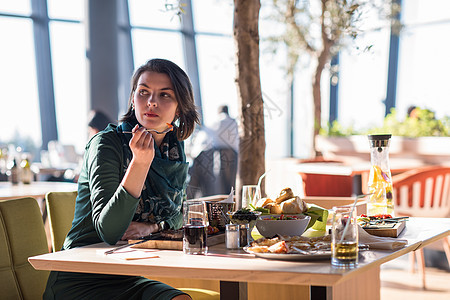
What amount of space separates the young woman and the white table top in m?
Answer: 0.13

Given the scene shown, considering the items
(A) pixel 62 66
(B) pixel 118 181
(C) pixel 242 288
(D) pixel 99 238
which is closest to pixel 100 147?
(B) pixel 118 181

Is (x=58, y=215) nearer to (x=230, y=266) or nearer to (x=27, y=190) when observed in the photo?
(x=230, y=266)

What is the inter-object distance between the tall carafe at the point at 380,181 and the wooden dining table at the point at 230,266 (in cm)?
28

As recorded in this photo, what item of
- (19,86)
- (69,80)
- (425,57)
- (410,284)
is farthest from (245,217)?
(425,57)

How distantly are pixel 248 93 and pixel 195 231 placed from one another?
1.69 metres

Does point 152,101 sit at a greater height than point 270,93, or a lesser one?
greater

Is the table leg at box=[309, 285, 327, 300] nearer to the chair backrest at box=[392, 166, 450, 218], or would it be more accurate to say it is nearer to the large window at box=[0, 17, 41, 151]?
the chair backrest at box=[392, 166, 450, 218]

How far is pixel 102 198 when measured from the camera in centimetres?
175

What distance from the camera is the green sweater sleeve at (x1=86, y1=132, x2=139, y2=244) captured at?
1.67 metres

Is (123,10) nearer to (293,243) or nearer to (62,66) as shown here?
(62,66)

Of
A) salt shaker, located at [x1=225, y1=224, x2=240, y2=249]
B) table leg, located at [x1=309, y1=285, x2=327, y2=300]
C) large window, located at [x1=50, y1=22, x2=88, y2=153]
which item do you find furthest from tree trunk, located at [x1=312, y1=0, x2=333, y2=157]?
table leg, located at [x1=309, y1=285, x2=327, y2=300]

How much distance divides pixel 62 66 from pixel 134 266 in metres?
7.43

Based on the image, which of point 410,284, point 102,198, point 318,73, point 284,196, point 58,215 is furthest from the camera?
point 318,73

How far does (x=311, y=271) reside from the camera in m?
1.25
